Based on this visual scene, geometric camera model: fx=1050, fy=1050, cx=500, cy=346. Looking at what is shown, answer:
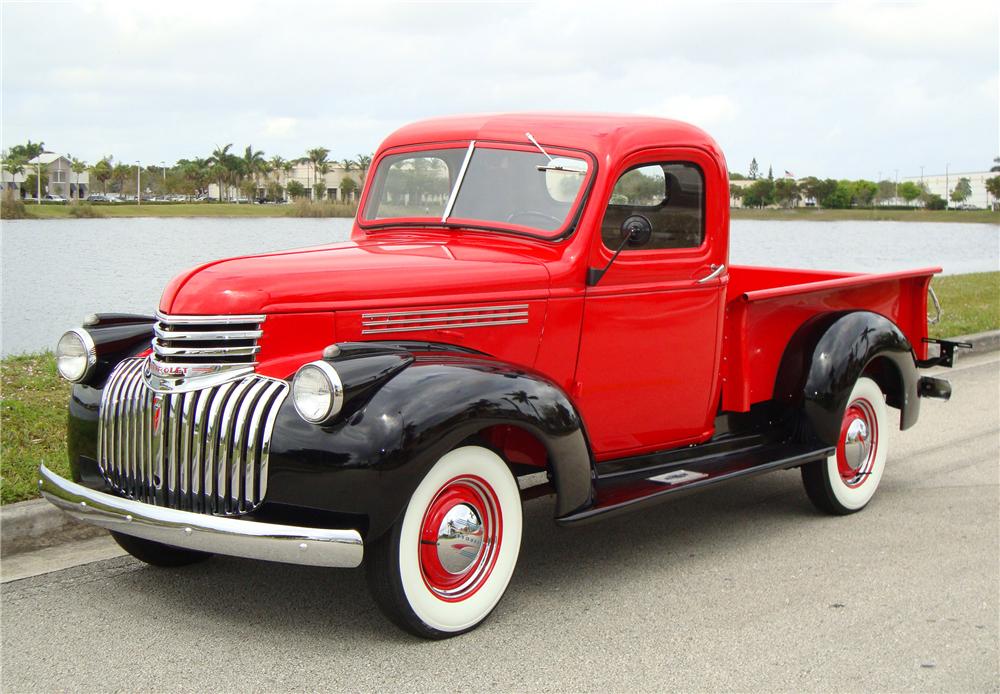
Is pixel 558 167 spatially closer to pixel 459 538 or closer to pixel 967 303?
pixel 459 538

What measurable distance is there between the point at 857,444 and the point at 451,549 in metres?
2.90

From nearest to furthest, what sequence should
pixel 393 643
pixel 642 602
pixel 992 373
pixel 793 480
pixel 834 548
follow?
1. pixel 393 643
2. pixel 642 602
3. pixel 834 548
4. pixel 793 480
5. pixel 992 373

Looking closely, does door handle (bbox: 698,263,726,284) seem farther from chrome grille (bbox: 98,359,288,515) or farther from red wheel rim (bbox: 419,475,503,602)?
chrome grille (bbox: 98,359,288,515)

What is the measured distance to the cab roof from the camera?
16.2 feet

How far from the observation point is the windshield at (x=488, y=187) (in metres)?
4.83

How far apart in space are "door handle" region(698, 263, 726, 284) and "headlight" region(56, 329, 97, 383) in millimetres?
2839

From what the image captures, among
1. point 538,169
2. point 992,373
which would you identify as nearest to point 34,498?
point 538,169

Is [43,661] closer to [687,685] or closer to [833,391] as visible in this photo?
[687,685]

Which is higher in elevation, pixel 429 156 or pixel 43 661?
pixel 429 156

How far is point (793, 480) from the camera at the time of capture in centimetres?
654

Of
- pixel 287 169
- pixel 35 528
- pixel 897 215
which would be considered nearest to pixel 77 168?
pixel 287 169

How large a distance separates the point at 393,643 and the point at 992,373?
8182mm

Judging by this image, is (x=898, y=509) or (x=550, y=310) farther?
(x=898, y=509)

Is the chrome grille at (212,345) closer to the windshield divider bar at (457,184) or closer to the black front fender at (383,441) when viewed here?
the black front fender at (383,441)
